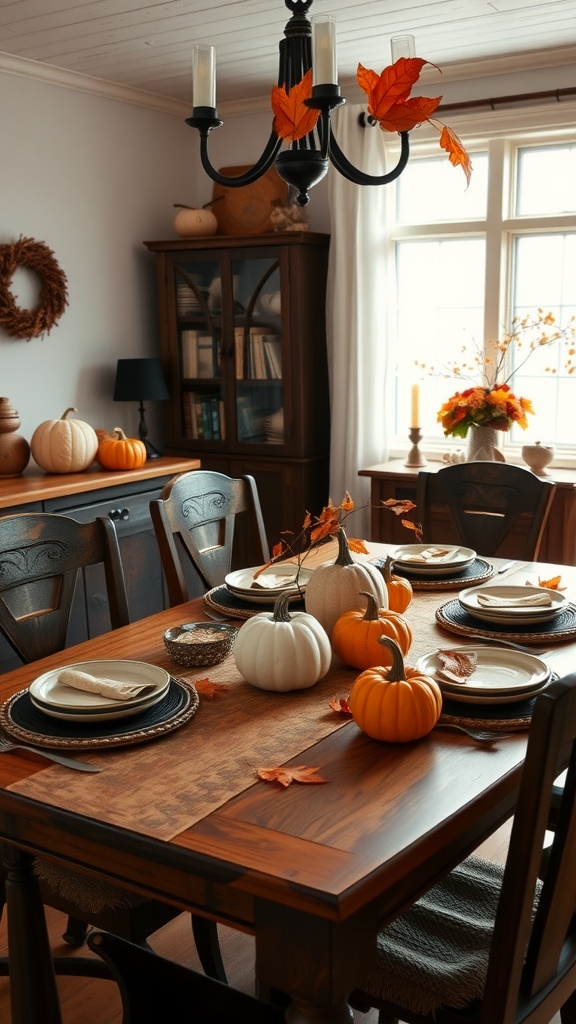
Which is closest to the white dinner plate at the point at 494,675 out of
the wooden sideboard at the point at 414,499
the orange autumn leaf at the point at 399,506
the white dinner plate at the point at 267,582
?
the orange autumn leaf at the point at 399,506

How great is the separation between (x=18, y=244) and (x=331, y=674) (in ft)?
9.34

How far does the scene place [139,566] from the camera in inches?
155

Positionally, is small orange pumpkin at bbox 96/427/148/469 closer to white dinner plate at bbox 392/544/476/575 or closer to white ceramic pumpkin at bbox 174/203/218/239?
white ceramic pumpkin at bbox 174/203/218/239

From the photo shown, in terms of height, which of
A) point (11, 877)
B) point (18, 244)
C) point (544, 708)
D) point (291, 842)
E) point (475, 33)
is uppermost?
point (475, 33)

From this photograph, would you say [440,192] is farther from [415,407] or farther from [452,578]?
[452,578]

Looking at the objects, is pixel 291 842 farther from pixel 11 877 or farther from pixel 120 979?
pixel 11 877

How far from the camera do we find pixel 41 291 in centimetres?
413

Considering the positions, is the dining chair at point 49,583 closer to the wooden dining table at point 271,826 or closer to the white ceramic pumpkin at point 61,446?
the wooden dining table at point 271,826

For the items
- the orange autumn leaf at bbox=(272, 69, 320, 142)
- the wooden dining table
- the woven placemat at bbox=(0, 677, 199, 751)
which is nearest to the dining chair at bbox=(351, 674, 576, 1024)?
the wooden dining table

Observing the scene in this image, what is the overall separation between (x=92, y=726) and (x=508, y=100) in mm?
3405

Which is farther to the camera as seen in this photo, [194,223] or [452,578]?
[194,223]

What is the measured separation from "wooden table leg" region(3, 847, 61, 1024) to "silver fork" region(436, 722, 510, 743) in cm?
68

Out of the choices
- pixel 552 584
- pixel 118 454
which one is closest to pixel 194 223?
pixel 118 454

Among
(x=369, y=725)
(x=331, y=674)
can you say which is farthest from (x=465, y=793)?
(x=331, y=674)
